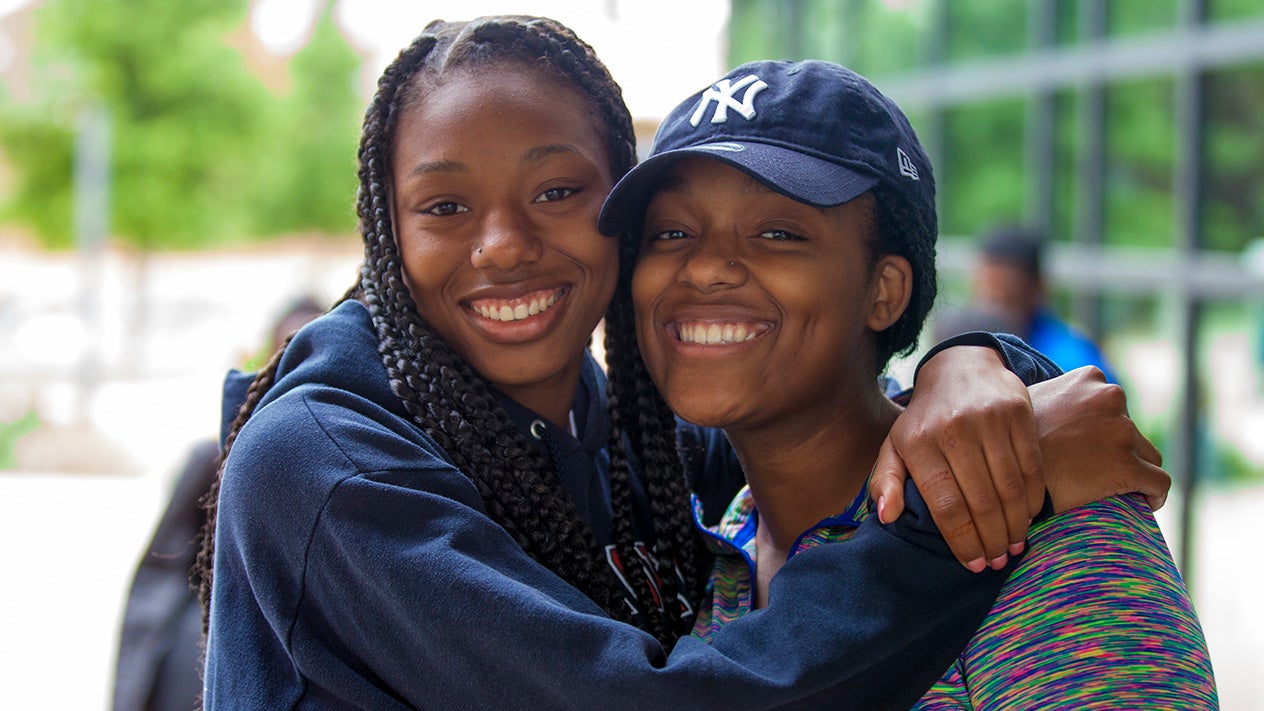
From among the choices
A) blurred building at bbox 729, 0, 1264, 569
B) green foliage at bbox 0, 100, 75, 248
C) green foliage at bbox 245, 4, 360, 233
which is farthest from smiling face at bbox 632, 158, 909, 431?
green foliage at bbox 245, 4, 360, 233

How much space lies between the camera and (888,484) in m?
1.50

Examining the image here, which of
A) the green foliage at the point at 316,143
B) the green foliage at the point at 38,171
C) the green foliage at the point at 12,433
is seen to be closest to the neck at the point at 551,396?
the green foliage at the point at 12,433

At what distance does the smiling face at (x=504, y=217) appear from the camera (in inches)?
69.0

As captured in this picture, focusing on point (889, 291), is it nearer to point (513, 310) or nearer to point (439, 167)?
point (513, 310)

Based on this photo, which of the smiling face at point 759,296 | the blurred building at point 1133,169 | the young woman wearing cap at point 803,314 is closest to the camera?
the young woman wearing cap at point 803,314

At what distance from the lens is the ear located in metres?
1.76

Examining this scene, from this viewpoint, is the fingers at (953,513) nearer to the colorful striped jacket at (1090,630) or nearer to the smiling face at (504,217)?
the colorful striped jacket at (1090,630)

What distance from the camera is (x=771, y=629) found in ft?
4.75

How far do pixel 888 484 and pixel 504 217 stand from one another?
66 cm

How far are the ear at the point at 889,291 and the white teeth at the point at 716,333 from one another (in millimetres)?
189

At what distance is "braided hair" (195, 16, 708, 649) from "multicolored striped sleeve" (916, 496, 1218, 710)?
0.55m

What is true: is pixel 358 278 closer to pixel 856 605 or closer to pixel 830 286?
pixel 830 286

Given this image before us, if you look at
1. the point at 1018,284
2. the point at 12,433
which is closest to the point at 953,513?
the point at 1018,284

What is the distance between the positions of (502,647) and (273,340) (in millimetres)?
3628
